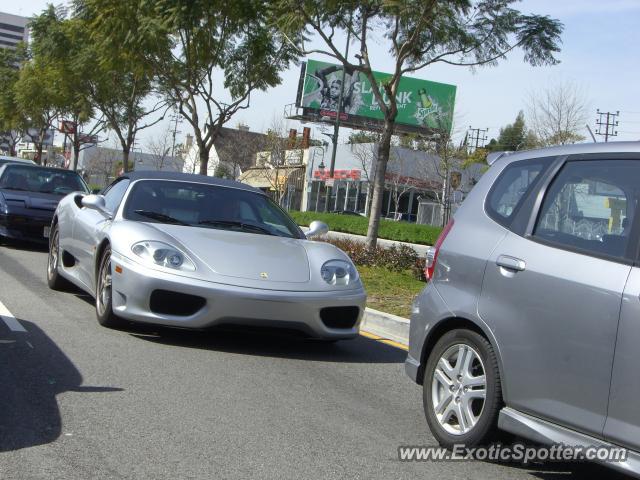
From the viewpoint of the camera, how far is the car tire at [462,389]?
4.38 metres

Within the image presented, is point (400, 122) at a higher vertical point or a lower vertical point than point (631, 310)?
higher

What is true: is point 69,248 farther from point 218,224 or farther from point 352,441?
point 352,441

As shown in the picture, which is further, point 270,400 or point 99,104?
point 99,104

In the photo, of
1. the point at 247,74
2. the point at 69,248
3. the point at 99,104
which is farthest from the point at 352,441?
the point at 99,104

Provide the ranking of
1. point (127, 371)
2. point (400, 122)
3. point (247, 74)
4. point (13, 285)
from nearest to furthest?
point (127, 371), point (13, 285), point (247, 74), point (400, 122)

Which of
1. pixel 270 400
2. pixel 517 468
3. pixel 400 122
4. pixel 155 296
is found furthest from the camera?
pixel 400 122

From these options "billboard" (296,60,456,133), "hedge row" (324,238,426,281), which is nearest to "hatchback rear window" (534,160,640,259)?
"hedge row" (324,238,426,281)

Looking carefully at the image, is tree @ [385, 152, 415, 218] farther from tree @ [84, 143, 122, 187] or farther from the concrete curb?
tree @ [84, 143, 122, 187]

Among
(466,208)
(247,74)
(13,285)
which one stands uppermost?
(247,74)

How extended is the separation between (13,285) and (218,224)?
3.31 meters

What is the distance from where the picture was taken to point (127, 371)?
5.97 meters

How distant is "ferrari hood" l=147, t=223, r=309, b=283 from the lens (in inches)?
271

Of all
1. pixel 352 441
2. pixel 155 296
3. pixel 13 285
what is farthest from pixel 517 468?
pixel 13 285

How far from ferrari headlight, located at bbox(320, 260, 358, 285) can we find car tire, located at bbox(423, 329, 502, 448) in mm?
2279
